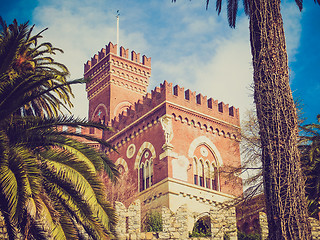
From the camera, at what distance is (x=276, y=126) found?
1045 cm

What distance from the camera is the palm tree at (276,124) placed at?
9.74m

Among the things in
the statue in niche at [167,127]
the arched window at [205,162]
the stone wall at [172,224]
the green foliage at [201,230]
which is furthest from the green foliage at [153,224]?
the arched window at [205,162]

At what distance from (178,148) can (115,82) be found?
1054 cm

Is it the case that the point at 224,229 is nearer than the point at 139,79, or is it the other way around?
the point at 224,229

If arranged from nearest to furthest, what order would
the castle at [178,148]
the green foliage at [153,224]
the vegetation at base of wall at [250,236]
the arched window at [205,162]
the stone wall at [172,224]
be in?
the stone wall at [172,224], the vegetation at base of wall at [250,236], the green foliage at [153,224], the castle at [178,148], the arched window at [205,162]

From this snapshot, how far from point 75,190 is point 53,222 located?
1022 mm

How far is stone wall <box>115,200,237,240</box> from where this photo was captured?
56.3ft

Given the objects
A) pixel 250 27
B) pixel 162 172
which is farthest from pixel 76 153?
pixel 162 172

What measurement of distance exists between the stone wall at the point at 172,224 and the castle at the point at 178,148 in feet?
36.6

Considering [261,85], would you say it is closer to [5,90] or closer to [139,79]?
[5,90]

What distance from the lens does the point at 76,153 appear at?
12375 millimetres

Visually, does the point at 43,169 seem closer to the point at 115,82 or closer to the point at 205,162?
the point at 205,162

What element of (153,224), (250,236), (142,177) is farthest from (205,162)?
(250,236)

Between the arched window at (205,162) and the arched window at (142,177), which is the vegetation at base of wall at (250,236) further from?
the arched window at (142,177)
